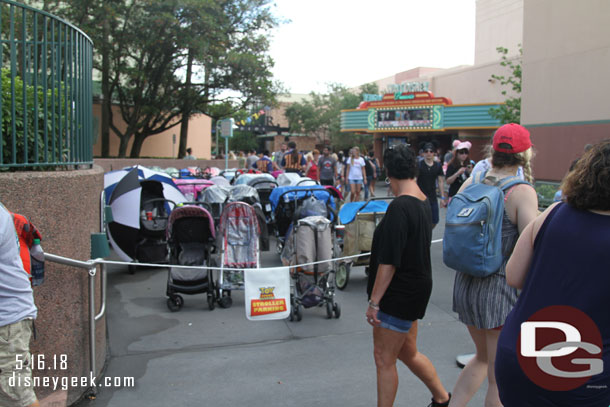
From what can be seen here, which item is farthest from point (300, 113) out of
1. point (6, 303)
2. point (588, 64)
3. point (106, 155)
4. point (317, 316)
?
point (6, 303)

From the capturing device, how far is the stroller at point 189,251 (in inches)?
256

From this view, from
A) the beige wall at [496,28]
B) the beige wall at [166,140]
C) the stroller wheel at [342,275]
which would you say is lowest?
the stroller wheel at [342,275]

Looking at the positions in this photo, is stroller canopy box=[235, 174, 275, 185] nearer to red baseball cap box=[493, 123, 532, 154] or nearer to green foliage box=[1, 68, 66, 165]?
green foliage box=[1, 68, 66, 165]

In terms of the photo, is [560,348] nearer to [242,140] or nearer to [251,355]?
[251,355]

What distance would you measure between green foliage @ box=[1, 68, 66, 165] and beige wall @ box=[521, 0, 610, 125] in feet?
30.5

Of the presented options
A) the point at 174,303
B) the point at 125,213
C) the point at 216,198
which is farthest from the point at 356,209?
the point at 125,213

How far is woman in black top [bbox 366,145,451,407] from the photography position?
3.28 meters

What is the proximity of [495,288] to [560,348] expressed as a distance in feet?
3.71

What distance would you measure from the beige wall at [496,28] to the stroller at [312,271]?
41163 millimetres

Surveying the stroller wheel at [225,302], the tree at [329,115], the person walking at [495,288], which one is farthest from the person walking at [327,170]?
the tree at [329,115]

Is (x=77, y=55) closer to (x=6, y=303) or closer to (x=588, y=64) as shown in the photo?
(x=6, y=303)

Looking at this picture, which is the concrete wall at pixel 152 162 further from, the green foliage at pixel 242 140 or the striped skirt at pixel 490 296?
the green foliage at pixel 242 140

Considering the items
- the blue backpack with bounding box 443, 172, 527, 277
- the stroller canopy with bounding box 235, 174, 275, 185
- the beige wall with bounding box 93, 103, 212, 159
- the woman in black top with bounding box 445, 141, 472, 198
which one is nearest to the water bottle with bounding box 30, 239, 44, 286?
the blue backpack with bounding box 443, 172, 527, 277

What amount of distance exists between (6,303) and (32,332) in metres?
0.36
